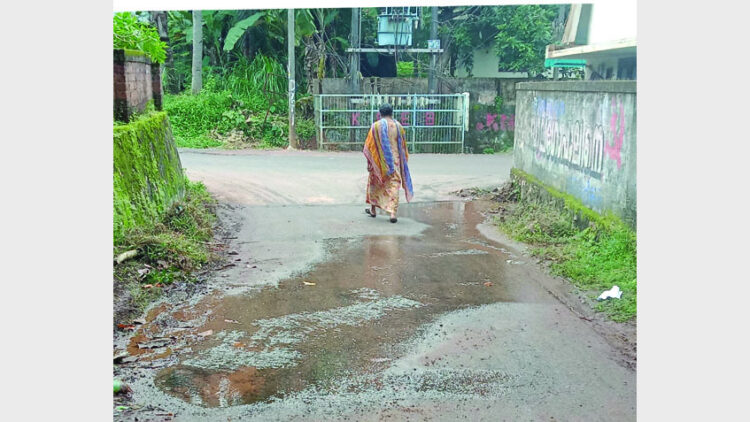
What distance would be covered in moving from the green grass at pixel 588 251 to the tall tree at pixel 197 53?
1234 centimetres

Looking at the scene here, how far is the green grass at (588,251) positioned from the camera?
19.2 ft

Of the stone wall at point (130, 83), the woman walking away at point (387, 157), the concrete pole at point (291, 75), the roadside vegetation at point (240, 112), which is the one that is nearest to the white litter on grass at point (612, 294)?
the woman walking away at point (387, 157)

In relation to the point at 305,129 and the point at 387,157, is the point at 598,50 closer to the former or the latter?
the point at 387,157

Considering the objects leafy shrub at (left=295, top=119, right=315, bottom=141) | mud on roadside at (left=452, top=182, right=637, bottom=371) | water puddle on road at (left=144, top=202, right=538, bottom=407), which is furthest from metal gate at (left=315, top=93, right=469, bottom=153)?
water puddle on road at (left=144, top=202, right=538, bottom=407)

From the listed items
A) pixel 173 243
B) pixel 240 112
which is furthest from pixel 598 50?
pixel 240 112

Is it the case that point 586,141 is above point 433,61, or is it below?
below

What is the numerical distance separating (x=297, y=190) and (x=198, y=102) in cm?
884

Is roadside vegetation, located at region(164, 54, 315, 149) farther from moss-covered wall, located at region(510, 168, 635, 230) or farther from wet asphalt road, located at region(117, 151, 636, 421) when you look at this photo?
wet asphalt road, located at region(117, 151, 636, 421)

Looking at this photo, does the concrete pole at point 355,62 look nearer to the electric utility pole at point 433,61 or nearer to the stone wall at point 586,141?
the electric utility pole at point 433,61

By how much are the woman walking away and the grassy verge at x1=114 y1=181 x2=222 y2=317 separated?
230 centimetres

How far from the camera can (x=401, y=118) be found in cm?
1834

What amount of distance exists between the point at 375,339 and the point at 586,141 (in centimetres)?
412

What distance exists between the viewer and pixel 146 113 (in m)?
→ 8.23

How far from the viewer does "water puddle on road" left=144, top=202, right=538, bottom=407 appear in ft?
13.8
